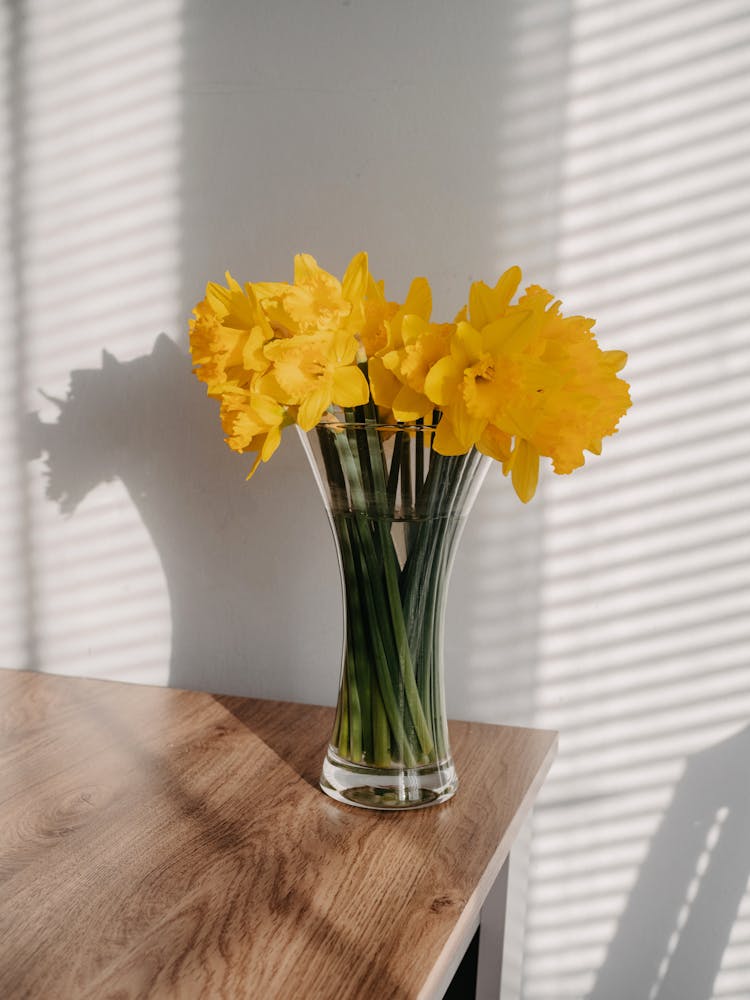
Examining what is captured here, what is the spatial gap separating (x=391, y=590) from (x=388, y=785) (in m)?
0.16

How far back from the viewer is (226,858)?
71cm

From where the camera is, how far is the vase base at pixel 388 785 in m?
0.78

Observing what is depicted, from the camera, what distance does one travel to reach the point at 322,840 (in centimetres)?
73

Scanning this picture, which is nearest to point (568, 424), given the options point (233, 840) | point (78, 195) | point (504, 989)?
point (233, 840)

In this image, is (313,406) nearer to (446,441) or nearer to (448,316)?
(446,441)

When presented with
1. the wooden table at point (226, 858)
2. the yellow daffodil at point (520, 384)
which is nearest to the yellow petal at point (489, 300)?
the yellow daffodil at point (520, 384)

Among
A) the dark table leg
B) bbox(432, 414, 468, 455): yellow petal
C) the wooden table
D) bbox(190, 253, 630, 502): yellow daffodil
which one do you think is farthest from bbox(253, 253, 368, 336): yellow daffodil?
the dark table leg

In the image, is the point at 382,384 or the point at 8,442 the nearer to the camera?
the point at 382,384

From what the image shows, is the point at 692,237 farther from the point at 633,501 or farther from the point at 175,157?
the point at 175,157

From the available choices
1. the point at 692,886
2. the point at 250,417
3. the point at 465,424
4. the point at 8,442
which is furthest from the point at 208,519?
the point at 692,886

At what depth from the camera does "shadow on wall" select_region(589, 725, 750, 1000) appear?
95 centimetres

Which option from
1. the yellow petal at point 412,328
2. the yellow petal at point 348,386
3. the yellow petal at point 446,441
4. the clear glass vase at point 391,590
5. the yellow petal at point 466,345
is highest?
the yellow petal at point 412,328

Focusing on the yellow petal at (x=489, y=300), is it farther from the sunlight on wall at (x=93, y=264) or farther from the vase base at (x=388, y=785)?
the sunlight on wall at (x=93, y=264)

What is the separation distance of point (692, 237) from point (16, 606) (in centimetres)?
87
